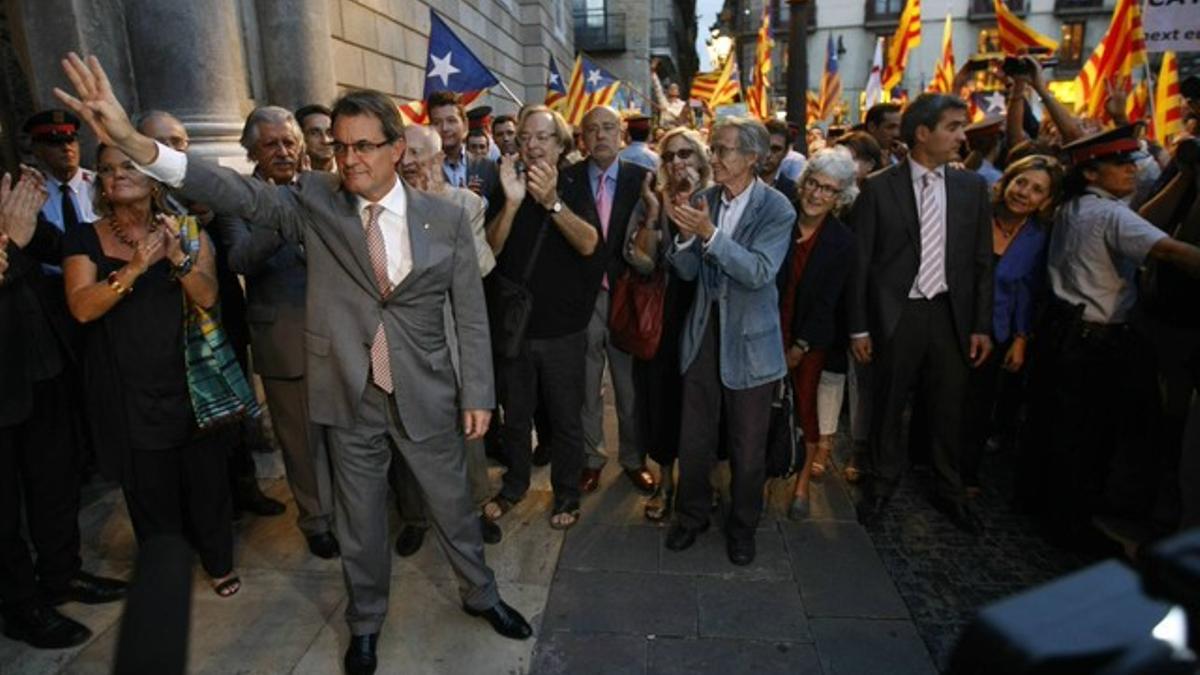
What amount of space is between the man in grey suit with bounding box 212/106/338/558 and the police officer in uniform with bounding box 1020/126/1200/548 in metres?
3.83

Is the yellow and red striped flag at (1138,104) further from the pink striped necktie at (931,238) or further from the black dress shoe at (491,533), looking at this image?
the black dress shoe at (491,533)

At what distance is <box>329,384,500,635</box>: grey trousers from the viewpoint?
9.09 ft

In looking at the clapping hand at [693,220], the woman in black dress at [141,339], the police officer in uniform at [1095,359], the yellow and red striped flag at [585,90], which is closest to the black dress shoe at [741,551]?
the clapping hand at [693,220]

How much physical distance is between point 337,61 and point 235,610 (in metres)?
6.48

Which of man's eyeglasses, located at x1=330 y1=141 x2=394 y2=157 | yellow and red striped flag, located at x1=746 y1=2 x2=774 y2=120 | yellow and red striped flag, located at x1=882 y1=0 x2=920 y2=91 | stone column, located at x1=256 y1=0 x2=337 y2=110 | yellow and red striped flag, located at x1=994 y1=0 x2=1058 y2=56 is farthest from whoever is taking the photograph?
yellow and red striped flag, located at x1=746 y1=2 x2=774 y2=120

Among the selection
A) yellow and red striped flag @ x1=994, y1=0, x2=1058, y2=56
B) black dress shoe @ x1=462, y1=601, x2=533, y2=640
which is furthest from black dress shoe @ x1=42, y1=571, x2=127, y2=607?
yellow and red striped flag @ x1=994, y1=0, x2=1058, y2=56

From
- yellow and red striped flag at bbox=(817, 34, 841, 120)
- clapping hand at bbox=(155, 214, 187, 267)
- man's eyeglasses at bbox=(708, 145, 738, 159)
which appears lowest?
clapping hand at bbox=(155, 214, 187, 267)

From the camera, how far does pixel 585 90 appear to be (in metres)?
10.8

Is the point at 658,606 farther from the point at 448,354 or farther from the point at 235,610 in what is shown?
the point at 235,610

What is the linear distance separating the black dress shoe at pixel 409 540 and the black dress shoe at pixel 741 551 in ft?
5.39

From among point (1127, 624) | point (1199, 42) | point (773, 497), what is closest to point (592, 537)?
point (773, 497)

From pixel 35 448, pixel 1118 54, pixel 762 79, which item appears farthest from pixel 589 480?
pixel 762 79

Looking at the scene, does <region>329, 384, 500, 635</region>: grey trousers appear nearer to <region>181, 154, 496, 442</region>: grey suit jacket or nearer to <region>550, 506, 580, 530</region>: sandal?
<region>181, 154, 496, 442</region>: grey suit jacket

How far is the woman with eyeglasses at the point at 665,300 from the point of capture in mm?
3543
